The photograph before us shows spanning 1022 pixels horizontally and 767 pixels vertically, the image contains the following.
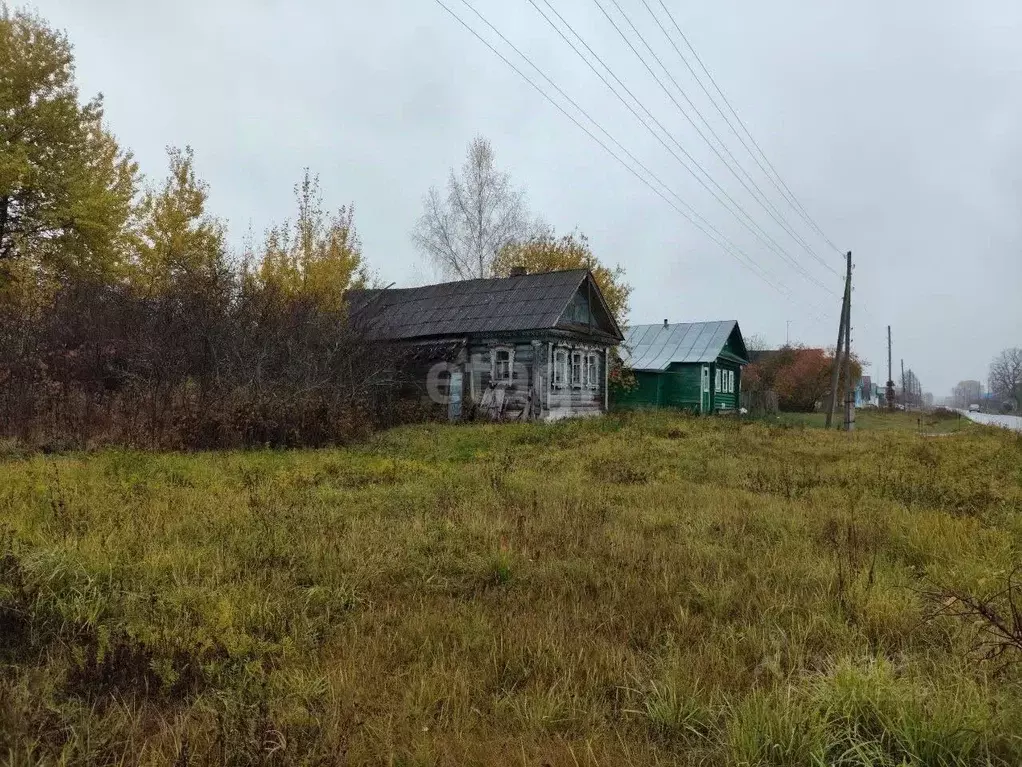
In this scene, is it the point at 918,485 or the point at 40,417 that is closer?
the point at 918,485

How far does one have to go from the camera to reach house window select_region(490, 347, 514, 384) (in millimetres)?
19844

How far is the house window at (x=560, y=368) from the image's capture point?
20.1m

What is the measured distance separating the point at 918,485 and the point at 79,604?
359 inches

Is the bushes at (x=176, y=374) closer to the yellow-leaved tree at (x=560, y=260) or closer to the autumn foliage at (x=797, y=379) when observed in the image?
the yellow-leaved tree at (x=560, y=260)

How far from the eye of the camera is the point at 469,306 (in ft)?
70.2

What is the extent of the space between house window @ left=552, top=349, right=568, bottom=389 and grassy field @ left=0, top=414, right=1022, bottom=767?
41.7ft

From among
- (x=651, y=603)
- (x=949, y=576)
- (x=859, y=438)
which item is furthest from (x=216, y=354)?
(x=859, y=438)

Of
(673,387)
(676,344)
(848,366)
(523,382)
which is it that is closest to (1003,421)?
(676,344)

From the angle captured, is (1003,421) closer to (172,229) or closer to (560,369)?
(560,369)

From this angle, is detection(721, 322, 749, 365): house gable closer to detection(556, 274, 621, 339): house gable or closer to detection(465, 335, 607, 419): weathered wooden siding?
detection(556, 274, 621, 339): house gable

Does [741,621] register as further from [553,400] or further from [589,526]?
[553,400]

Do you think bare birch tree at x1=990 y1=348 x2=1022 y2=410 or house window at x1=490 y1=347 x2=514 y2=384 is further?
bare birch tree at x1=990 y1=348 x2=1022 y2=410

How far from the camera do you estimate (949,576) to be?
446cm

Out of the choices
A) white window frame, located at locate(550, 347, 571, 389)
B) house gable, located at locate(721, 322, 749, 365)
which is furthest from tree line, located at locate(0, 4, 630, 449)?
house gable, located at locate(721, 322, 749, 365)
